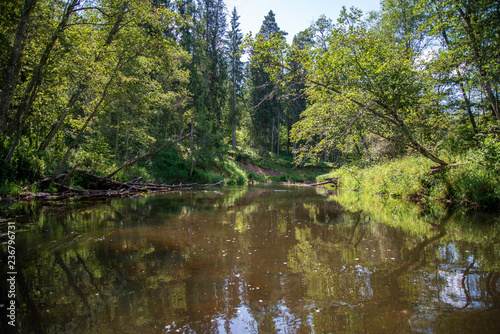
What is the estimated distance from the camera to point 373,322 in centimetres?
221

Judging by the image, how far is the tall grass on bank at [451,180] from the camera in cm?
807

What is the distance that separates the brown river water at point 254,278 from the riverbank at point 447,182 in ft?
10.6

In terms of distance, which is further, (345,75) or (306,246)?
(345,75)

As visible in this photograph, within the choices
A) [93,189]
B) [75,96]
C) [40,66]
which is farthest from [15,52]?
[93,189]

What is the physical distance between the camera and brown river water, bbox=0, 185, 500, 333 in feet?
7.35

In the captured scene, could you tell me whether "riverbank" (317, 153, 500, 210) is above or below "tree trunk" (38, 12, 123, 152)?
below

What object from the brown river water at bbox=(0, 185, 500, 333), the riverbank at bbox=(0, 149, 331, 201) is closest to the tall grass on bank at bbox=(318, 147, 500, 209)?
the brown river water at bbox=(0, 185, 500, 333)

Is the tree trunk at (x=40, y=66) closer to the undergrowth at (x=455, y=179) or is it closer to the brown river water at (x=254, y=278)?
the brown river water at (x=254, y=278)

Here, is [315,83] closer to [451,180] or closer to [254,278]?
[451,180]

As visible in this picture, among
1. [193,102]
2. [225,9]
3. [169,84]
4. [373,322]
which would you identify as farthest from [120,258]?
[225,9]

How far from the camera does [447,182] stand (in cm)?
973

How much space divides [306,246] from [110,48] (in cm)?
1060

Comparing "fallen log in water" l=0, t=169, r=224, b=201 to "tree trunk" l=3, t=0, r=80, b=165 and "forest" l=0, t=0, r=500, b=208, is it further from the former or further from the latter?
"tree trunk" l=3, t=0, r=80, b=165

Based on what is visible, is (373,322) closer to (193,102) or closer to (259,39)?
(259,39)
